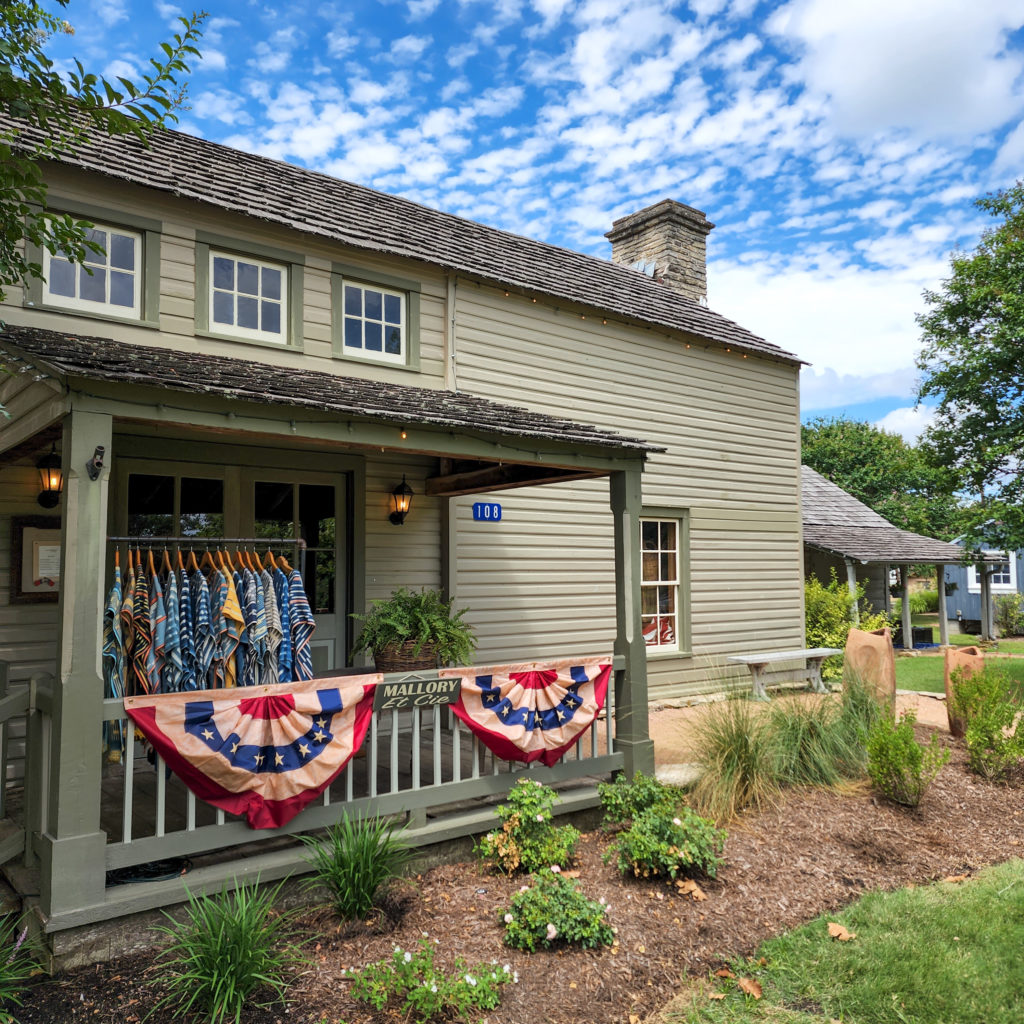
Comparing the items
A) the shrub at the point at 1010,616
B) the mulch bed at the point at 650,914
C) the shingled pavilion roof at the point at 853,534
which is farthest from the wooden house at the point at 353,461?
the shrub at the point at 1010,616

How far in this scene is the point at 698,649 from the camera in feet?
35.6

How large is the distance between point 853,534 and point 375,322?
15.3 metres

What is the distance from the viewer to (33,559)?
236 inches

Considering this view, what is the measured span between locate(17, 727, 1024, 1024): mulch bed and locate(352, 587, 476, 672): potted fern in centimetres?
165

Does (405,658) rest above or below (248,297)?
below

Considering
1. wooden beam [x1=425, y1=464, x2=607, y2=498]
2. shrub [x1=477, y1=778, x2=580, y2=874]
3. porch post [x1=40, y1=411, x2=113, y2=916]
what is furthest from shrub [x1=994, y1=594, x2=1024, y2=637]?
porch post [x1=40, y1=411, x2=113, y2=916]

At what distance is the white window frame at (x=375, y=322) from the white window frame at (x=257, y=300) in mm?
557

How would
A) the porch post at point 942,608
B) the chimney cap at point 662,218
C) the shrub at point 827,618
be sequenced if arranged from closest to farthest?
the chimney cap at point 662,218, the shrub at point 827,618, the porch post at point 942,608

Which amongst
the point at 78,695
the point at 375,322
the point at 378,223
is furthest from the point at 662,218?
the point at 78,695

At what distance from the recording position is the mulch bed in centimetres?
345

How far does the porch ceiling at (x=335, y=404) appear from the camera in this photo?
13.4 feet

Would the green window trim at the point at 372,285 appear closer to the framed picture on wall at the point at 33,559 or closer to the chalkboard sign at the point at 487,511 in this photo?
the chalkboard sign at the point at 487,511

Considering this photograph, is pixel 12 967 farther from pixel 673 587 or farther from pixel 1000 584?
pixel 1000 584

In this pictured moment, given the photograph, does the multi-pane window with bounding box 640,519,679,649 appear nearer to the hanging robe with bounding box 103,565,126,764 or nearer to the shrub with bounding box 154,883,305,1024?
the hanging robe with bounding box 103,565,126,764
